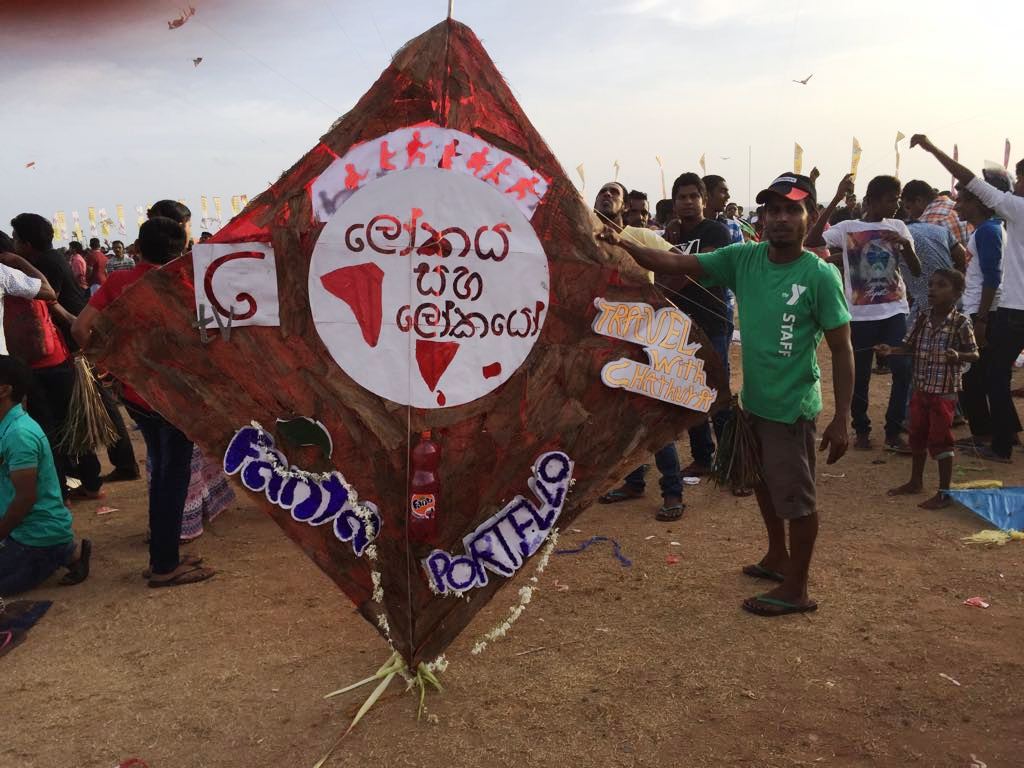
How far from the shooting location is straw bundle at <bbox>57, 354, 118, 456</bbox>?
17.8ft

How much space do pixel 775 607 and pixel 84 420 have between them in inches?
186

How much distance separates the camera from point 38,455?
4.04 m

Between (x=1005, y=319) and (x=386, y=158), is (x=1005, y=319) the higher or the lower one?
the lower one

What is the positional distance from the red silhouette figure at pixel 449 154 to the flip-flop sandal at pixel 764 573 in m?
2.68

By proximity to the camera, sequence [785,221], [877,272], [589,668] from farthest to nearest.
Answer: [877,272], [785,221], [589,668]

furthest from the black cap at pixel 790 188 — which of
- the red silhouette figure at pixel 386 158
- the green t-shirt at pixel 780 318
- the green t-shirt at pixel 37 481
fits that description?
the green t-shirt at pixel 37 481

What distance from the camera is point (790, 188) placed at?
133 inches

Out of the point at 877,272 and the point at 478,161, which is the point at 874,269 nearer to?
the point at 877,272

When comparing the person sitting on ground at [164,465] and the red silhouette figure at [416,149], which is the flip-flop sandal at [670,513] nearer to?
the person sitting on ground at [164,465]

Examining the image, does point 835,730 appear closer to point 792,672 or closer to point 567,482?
point 792,672

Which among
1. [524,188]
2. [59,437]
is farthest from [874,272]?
[59,437]

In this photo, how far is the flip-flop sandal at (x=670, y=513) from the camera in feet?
16.3

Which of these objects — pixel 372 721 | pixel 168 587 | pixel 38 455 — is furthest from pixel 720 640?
pixel 38 455

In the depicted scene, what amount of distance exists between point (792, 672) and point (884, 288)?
12.6ft
